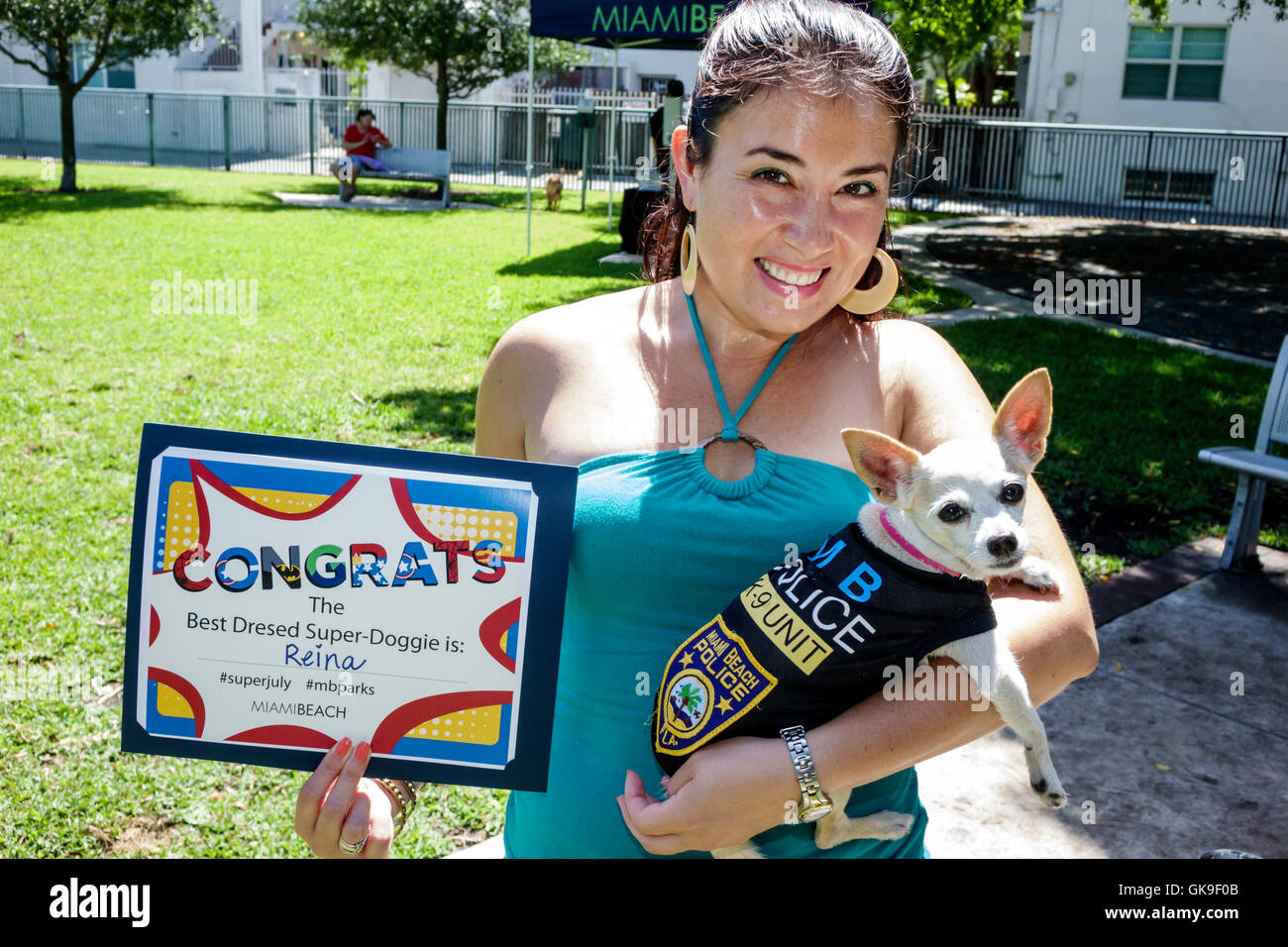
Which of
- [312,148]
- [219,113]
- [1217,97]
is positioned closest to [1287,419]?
[1217,97]

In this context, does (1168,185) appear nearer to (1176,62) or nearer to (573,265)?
(1176,62)

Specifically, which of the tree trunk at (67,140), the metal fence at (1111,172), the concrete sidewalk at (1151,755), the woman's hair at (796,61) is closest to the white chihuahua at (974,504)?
the woman's hair at (796,61)

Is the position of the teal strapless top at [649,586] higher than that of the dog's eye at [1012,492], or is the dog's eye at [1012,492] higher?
the dog's eye at [1012,492]

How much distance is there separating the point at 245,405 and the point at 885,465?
7.17m

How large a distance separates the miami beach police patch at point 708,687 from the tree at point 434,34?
24.6 metres

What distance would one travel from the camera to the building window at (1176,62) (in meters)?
26.0

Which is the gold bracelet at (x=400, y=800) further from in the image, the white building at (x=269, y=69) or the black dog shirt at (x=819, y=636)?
the white building at (x=269, y=69)

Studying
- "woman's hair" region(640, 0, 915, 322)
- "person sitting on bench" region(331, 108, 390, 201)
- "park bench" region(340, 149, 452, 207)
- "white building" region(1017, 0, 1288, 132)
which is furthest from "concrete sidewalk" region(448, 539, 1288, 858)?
"white building" region(1017, 0, 1288, 132)

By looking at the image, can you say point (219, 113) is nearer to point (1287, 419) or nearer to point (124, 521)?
point (124, 521)

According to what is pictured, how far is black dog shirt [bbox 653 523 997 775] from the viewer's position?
1646mm

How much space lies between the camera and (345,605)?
1.76 metres

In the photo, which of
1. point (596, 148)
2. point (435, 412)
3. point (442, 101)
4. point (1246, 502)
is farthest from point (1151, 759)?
point (596, 148)

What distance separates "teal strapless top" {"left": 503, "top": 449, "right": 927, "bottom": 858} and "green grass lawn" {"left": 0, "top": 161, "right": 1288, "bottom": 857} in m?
0.87

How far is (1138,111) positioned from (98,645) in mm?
28067
